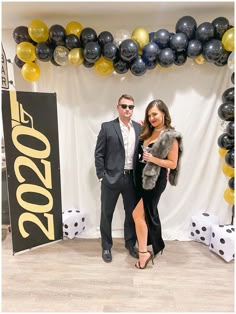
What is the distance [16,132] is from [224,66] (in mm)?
2260

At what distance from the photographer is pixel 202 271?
2408mm

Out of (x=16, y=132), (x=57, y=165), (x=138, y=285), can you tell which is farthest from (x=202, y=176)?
(x=16, y=132)

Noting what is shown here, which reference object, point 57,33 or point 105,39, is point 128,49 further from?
point 57,33

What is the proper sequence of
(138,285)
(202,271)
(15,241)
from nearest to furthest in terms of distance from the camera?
(138,285) < (202,271) < (15,241)

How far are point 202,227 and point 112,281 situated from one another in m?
1.21

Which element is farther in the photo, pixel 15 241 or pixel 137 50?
pixel 15 241

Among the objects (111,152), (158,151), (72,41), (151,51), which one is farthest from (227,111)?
(72,41)

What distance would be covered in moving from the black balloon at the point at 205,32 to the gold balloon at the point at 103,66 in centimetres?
90

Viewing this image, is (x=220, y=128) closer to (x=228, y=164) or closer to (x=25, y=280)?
(x=228, y=164)

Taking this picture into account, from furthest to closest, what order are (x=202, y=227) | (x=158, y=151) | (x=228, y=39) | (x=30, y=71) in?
(x=202, y=227) < (x=30, y=71) < (x=228, y=39) < (x=158, y=151)

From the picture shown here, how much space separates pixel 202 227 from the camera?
2855mm

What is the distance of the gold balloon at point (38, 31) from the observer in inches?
98.3

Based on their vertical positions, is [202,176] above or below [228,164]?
below

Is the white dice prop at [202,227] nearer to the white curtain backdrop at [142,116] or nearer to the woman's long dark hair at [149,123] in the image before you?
the white curtain backdrop at [142,116]
